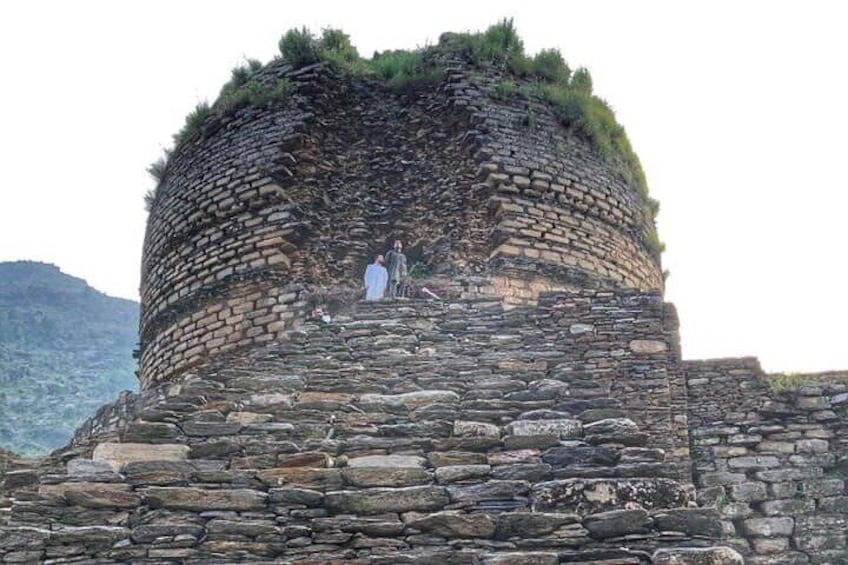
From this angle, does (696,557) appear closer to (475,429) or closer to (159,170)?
(475,429)

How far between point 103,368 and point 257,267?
29.5 metres

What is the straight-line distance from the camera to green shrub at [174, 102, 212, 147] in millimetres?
14148

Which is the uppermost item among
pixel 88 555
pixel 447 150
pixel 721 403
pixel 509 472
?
pixel 447 150

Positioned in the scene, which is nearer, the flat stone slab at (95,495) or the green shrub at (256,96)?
the flat stone slab at (95,495)

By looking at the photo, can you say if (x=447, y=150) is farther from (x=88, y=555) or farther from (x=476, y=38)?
(x=88, y=555)

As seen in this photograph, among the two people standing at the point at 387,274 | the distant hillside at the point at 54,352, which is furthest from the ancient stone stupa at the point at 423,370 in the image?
the distant hillside at the point at 54,352

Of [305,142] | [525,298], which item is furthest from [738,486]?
[305,142]

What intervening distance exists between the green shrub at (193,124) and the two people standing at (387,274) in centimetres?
352

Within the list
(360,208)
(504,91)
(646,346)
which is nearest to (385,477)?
(646,346)

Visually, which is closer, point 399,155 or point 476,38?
point 399,155

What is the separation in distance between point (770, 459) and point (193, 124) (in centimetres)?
840

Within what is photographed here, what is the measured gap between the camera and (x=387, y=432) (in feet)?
19.0

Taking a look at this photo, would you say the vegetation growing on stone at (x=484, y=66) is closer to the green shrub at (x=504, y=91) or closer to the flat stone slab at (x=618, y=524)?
the green shrub at (x=504, y=91)

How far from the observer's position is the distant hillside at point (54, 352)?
31609mm
